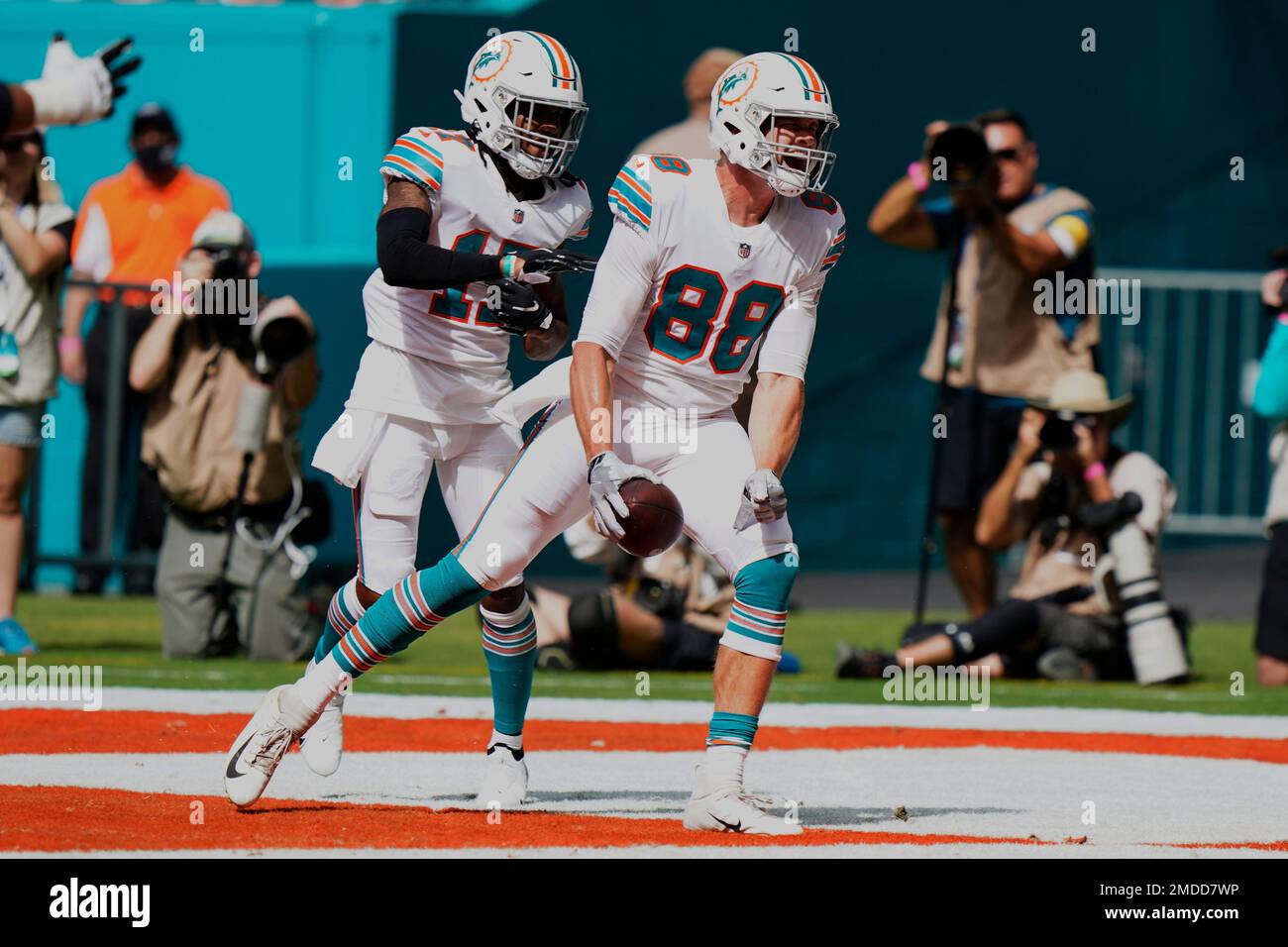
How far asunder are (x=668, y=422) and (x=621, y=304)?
14.0 inches

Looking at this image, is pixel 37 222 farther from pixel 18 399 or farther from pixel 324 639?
pixel 324 639

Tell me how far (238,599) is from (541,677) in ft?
4.64

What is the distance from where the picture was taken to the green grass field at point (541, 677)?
29.2 ft

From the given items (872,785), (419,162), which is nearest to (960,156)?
(872,785)

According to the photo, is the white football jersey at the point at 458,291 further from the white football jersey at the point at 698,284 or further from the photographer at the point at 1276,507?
the photographer at the point at 1276,507

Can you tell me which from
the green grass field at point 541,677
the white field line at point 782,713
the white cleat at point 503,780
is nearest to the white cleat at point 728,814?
the white cleat at point 503,780

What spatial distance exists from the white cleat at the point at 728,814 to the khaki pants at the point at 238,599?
453cm

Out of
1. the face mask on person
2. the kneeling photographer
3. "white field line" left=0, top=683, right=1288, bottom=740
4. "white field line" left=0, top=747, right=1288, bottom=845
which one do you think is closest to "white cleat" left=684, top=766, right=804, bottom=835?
"white field line" left=0, top=747, right=1288, bottom=845

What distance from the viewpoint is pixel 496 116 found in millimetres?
6000

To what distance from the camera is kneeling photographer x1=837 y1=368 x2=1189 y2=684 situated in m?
9.49

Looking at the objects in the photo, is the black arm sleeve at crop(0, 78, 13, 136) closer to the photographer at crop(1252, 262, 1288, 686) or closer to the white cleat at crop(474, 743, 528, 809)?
the white cleat at crop(474, 743, 528, 809)

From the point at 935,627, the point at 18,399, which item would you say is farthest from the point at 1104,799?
the point at 18,399

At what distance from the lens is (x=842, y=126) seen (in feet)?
50.7
